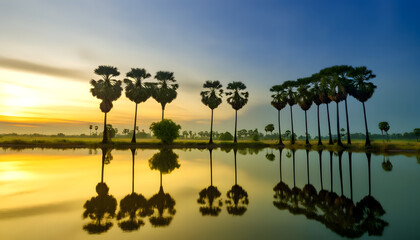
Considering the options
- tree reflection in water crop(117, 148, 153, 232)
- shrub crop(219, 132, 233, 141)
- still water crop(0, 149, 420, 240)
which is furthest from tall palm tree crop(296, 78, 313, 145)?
tree reflection in water crop(117, 148, 153, 232)

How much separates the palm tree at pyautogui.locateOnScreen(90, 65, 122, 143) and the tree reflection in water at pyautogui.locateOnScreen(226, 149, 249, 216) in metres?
54.0

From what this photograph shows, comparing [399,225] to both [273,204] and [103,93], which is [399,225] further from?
[103,93]

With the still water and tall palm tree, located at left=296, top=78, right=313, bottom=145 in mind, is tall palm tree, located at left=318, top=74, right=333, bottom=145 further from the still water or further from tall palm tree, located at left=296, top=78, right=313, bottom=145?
the still water

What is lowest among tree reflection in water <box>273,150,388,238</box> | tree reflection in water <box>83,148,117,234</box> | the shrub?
tree reflection in water <box>273,150,388,238</box>

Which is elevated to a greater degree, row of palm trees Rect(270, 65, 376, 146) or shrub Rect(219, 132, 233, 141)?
row of palm trees Rect(270, 65, 376, 146)

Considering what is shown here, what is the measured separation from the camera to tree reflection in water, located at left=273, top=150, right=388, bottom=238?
721 cm

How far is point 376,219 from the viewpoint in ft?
26.2

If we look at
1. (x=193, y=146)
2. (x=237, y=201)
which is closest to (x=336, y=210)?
(x=237, y=201)

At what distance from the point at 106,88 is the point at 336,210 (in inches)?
2381

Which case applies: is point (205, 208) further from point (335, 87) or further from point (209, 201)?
point (335, 87)

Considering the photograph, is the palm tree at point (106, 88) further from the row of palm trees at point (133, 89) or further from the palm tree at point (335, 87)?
the palm tree at point (335, 87)

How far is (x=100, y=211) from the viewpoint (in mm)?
8664

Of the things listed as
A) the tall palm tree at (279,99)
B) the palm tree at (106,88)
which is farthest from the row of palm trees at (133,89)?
the tall palm tree at (279,99)

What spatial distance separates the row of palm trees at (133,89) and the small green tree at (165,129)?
7100mm
